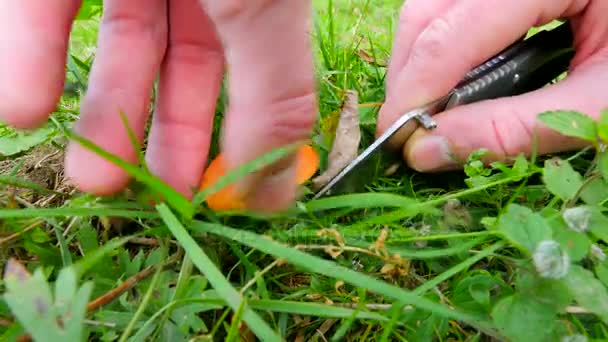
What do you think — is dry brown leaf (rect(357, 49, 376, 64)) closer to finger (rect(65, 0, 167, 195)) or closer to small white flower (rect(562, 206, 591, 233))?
finger (rect(65, 0, 167, 195))

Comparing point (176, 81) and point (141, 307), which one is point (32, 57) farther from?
point (141, 307)

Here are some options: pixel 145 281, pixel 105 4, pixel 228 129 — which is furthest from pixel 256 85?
pixel 105 4

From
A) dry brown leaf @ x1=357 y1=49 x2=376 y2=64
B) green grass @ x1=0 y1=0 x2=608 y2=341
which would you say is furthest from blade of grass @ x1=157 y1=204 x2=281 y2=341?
dry brown leaf @ x1=357 y1=49 x2=376 y2=64

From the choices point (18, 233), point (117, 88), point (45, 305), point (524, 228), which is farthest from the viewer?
point (117, 88)

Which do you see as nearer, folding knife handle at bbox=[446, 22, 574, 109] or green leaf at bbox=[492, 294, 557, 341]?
green leaf at bbox=[492, 294, 557, 341]

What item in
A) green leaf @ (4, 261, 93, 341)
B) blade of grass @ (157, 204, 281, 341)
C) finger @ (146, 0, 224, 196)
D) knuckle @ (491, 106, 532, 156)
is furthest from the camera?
knuckle @ (491, 106, 532, 156)

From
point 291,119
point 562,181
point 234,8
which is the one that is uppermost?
point 234,8

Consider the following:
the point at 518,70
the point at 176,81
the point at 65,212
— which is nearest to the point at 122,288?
the point at 65,212
